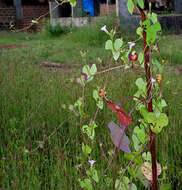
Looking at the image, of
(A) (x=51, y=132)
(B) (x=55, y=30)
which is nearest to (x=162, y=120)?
(A) (x=51, y=132)

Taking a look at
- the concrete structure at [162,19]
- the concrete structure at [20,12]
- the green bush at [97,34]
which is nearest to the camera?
the green bush at [97,34]

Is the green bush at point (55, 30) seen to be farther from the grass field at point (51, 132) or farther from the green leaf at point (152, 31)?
the green leaf at point (152, 31)

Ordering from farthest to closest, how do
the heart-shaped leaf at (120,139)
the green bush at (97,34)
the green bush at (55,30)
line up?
the green bush at (55,30), the green bush at (97,34), the heart-shaped leaf at (120,139)

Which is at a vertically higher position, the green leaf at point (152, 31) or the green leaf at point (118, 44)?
the green leaf at point (152, 31)

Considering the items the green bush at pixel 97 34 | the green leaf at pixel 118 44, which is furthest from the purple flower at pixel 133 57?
the green bush at pixel 97 34

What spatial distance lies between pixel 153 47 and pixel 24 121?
1.57 meters

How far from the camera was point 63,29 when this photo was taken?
1015cm

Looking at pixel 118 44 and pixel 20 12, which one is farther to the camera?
pixel 20 12

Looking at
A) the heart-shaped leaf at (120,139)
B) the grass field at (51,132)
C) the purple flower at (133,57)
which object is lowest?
the grass field at (51,132)

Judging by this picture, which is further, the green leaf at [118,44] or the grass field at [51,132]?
the grass field at [51,132]

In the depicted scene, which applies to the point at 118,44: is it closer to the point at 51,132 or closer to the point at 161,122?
the point at 161,122

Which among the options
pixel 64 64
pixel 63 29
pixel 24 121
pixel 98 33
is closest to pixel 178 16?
pixel 98 33

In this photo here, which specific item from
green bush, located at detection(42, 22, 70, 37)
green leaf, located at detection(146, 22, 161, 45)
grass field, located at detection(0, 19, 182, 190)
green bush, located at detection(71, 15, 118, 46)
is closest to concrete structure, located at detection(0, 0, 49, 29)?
green bush, located at detection(42, 22, 70, 37)

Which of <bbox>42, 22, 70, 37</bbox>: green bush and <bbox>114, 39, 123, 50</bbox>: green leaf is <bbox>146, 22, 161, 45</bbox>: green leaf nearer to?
<bbox>114, 39, 123, 50</bbox>: green leaf
